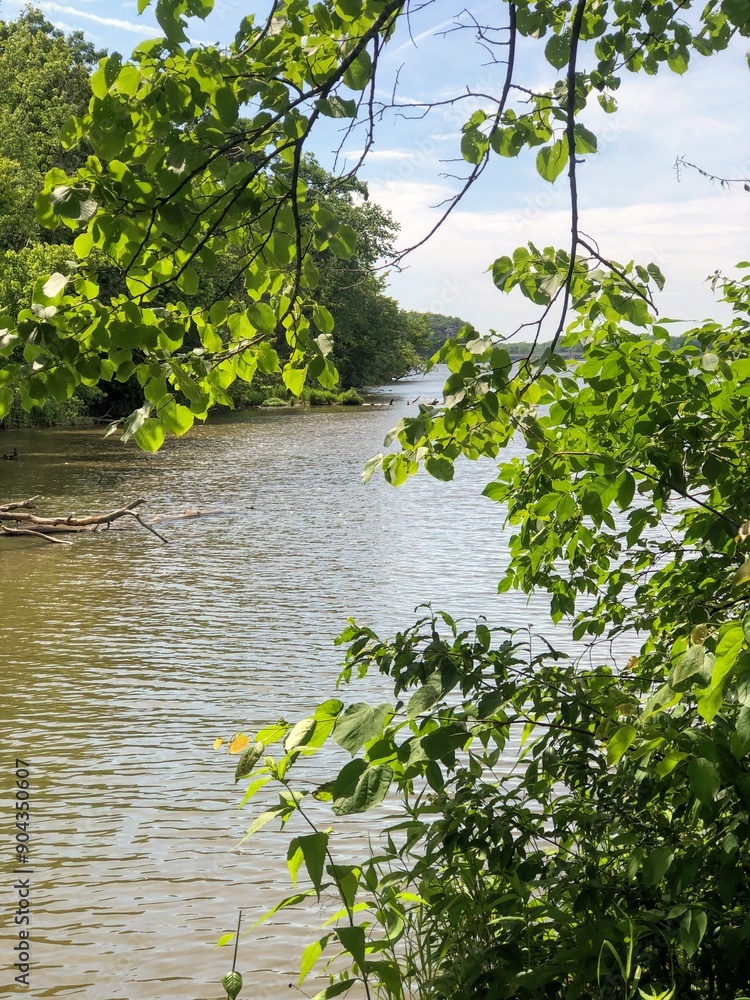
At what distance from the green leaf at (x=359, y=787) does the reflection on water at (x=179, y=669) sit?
9.97 ft

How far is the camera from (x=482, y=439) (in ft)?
10.2

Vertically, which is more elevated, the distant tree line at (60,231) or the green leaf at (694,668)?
the distant tree line at (60,231)

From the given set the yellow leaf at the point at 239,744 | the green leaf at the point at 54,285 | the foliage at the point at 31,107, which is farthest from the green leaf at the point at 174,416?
the foliage at the point at 31,107

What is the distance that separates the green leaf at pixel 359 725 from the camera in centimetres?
191

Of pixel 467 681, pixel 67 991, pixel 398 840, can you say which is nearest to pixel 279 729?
pixel 467 681

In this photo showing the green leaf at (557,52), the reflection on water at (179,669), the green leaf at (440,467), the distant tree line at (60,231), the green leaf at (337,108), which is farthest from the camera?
the distant tree line at (60,231)

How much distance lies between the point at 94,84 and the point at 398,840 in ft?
15.7

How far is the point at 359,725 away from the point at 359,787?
0.38ft

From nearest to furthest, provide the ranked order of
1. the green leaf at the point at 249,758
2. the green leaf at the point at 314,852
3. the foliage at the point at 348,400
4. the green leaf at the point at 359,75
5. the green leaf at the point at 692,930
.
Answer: the green leaf at the point at 314,852, the green leaf at the point at 249,758, the green leaf at the point at 692,930, the green leaf at the point at 359,75, the foliage at the point at 348,400

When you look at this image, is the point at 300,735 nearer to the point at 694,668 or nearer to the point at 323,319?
the point at 694,668

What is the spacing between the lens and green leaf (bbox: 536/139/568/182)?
2.85 metres

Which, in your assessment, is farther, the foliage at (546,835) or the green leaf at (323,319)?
the green leaf at (323,319)

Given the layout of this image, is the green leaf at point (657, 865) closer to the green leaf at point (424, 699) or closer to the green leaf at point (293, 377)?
the green leaf at point (424, 699)

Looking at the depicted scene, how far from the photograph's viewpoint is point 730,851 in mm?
2316
